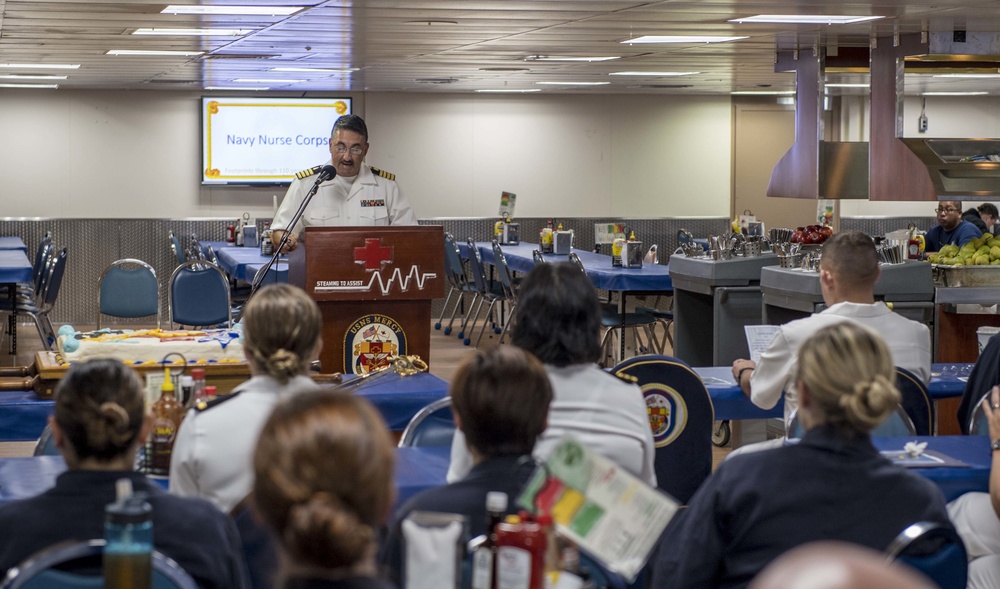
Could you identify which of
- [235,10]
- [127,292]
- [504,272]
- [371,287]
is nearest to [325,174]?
[371,287]

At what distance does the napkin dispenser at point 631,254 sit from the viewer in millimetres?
9078

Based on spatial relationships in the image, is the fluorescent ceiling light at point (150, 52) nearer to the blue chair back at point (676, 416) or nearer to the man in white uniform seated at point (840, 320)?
the blue chair back at point (676, 416)

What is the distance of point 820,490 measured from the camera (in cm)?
233

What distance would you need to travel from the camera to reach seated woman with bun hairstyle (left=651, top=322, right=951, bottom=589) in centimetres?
233

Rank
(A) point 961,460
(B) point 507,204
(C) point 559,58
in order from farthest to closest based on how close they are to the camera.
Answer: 1. (B) point 507,204
2. (C) point 559,58
3. (A) point 961,460

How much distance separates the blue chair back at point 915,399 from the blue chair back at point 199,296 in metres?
5.01

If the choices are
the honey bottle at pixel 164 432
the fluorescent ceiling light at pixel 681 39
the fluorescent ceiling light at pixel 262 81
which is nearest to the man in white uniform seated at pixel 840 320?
the honey bottle at pixel 164 432

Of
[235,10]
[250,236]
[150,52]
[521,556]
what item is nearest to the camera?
[521,556]

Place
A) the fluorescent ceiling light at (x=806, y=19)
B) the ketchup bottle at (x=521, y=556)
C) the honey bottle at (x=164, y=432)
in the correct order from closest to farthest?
the ketchup bottle at (x=521, y=556)
the honey bottle at (x=164, y=432)
the fluorescent ceiling light at (x=806, y=19)

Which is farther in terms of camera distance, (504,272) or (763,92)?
(763,92)

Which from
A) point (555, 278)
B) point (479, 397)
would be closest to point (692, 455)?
point (555, 278)

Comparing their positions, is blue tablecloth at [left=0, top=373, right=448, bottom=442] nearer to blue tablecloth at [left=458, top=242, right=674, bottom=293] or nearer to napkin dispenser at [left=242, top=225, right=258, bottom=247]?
blue tablecloth at [left=458, top=242, right=674, bottom=293]

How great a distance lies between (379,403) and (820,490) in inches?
82.1

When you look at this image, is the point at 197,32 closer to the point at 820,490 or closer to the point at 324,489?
the point at 820,490
